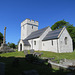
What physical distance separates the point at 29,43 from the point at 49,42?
9.57 metres

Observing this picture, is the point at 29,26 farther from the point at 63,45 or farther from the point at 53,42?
the point at 63,45

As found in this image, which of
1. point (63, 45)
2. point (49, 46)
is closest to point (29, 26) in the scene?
point (49, 46)

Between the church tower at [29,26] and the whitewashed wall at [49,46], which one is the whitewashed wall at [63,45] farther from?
the church tower at [29,26]

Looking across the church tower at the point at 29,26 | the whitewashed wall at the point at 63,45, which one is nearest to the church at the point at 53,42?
the whitewashed wall at the point at 63,45

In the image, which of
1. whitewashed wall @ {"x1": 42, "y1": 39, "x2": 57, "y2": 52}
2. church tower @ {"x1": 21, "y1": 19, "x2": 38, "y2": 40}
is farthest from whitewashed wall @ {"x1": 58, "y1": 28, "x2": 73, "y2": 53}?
church tower @ {"x1": 21, "y1": 19, "x2": 38, "y2": 40}

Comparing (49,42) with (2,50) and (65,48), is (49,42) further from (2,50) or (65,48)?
(2,50)

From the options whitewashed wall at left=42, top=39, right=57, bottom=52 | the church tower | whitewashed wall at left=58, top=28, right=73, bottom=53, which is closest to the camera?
whitewashed wall at left=58, top=28, right=73, bottom=53

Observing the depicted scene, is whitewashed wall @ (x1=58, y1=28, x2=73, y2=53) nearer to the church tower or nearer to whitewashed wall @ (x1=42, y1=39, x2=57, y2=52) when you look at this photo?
whitewashed wall @ (x1=42, y1=39, x2=57, y2=52)

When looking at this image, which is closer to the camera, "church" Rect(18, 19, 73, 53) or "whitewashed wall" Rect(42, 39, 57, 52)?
"church" Rect(18, 19, 73, 53)

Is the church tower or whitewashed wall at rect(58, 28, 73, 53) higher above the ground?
the church tower

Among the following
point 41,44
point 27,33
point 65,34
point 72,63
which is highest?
point 27,33

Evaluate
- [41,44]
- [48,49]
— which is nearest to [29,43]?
[41,44]

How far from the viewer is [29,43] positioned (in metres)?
29.5

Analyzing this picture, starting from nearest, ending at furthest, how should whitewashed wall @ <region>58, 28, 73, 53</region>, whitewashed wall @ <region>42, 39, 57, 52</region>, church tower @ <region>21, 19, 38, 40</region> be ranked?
whitewashed wall @ <region>58, 28, 73, 53</region>
whitewashed wall @ <region>42, 39, 57, 52</region>
church tower @ <region>21, 19, 38, 40</region>
